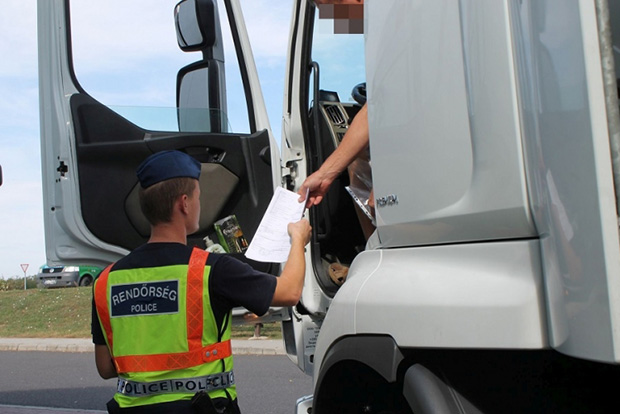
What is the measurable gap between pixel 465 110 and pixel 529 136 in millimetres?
263

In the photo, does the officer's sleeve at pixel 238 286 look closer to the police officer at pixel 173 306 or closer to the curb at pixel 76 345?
the police officer at pixel 173 306

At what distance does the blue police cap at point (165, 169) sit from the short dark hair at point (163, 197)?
0.02 metres

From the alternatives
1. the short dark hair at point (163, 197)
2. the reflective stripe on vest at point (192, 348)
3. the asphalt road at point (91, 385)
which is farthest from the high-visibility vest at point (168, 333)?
the asphalt road at point (91, 385)

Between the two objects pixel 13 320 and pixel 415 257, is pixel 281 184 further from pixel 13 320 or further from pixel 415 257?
pixel 13 320

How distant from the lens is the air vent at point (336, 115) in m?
3.78

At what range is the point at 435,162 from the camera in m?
1.97

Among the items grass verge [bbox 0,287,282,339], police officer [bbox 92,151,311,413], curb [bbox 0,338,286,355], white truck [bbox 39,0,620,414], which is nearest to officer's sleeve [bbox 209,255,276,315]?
police officer [bbox 92,151,311,413]

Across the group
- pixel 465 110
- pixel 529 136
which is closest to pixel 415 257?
pixel 465 110

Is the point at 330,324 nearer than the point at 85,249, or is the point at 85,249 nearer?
the point at 330,324

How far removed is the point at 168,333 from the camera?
2492 mm

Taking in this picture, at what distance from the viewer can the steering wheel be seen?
130 inches

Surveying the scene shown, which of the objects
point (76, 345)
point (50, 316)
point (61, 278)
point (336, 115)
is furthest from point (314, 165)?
point (61, 278)

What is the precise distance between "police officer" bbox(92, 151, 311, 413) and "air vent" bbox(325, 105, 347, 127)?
4.21ft

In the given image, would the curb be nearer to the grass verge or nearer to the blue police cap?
the grass verge
